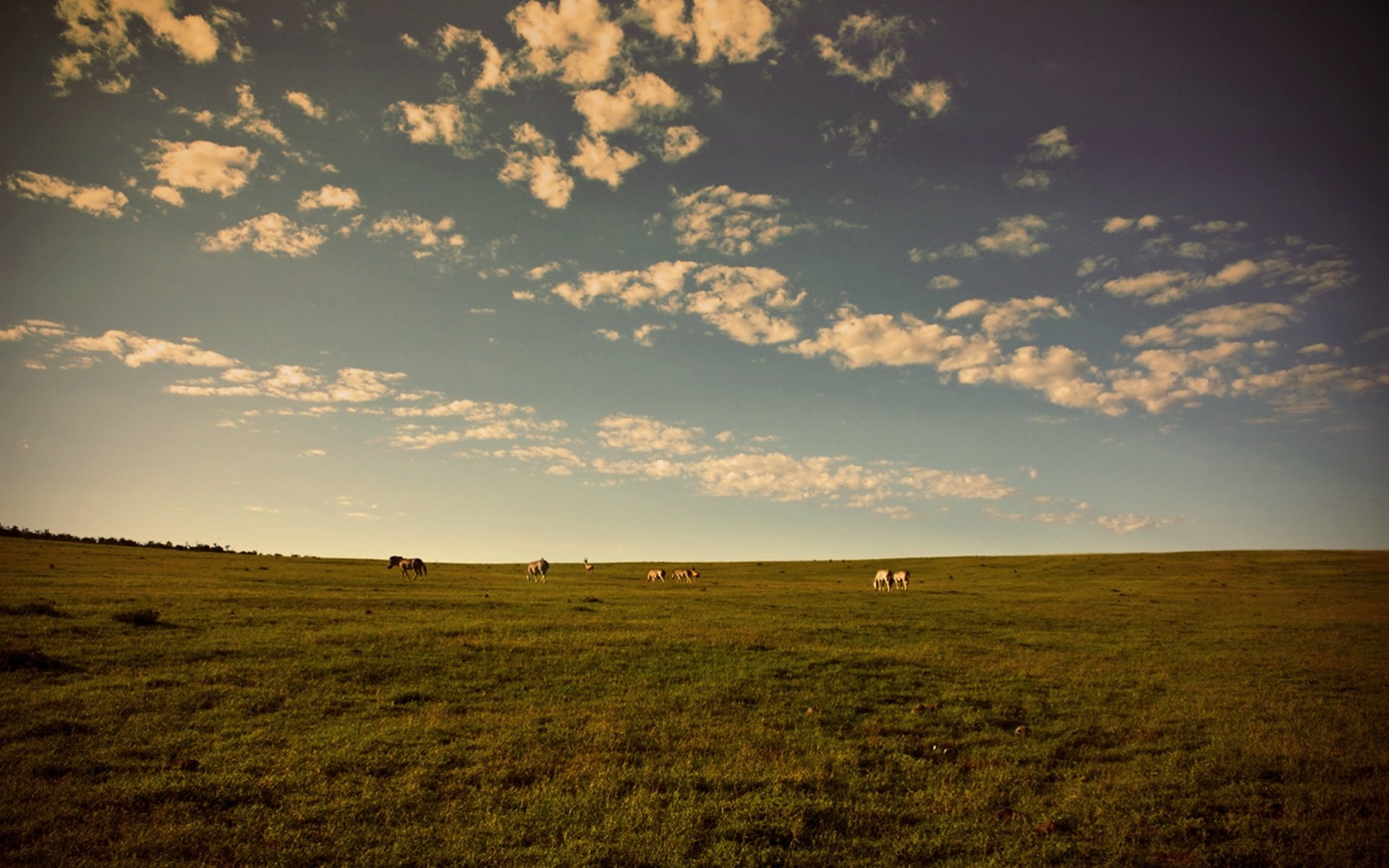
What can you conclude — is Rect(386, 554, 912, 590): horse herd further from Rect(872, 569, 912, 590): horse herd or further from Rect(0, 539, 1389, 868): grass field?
Rect(0, 539, 1389, 868): grass field

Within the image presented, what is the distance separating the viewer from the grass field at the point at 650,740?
10.1m

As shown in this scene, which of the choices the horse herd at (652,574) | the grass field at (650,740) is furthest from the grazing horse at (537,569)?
the grass field at (650,740)

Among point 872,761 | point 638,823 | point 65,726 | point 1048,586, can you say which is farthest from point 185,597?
point 1048,586

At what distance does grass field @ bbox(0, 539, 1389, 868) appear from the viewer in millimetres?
10109

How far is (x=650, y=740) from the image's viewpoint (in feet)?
47.6

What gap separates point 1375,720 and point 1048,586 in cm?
4850

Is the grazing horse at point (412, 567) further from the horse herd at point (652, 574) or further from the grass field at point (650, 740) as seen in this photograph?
the grass field at point (650, 740)

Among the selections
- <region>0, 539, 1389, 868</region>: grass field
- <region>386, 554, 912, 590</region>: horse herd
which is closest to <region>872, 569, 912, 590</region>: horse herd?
<region>386, 554, 912, 590</region>: horse herd

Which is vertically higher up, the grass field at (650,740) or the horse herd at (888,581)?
the grass field at (650,740)

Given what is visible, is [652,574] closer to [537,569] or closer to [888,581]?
[537,569]

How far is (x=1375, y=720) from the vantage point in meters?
17.9

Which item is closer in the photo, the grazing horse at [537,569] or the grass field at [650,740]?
the grass field at [650,740]

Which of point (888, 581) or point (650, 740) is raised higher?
point (650, 740)

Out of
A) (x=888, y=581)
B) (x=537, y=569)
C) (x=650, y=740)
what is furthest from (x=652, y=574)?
(x=650, y=740)
